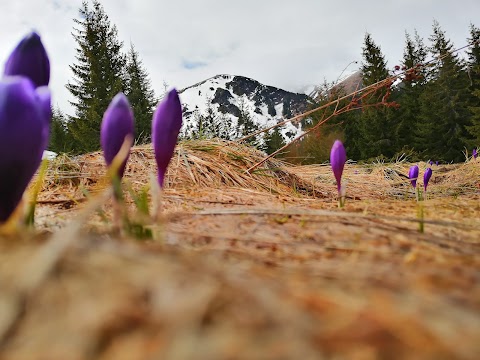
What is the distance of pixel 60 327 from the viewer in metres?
0.29

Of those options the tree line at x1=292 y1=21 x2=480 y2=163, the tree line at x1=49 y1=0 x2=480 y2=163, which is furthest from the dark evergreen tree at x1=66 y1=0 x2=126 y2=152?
the tree line at x1=292 y1=21 x2=480 y2=163

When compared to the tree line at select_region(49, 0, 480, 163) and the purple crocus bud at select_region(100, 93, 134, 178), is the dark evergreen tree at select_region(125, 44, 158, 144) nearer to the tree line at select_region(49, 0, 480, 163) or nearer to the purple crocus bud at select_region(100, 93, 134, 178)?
the tree line at select_region(49, 0, 480, 163)

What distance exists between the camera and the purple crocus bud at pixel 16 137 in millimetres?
542

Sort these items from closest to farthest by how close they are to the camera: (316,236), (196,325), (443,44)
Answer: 1. (196,325)
2. (316,236)
3. (443,44)

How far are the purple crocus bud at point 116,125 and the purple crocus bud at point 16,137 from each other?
235mm

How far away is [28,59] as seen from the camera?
83cm

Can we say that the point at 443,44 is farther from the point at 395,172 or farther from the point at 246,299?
the point at 246,299

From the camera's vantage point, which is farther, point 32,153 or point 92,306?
point 32,153

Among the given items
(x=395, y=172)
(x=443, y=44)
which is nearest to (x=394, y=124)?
(x=443, y=44)

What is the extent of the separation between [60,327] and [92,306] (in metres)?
0.03

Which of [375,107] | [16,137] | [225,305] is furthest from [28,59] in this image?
[375,107]

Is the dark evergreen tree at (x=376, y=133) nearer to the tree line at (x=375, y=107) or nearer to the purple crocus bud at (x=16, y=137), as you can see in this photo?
the tree line at (x=375, y=107)

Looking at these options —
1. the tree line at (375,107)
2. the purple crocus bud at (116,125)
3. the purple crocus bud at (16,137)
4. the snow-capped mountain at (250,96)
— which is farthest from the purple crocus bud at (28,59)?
the snow-capped mountain at (250,96)

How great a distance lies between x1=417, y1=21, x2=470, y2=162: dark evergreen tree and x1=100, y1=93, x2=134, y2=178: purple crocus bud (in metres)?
26.9
